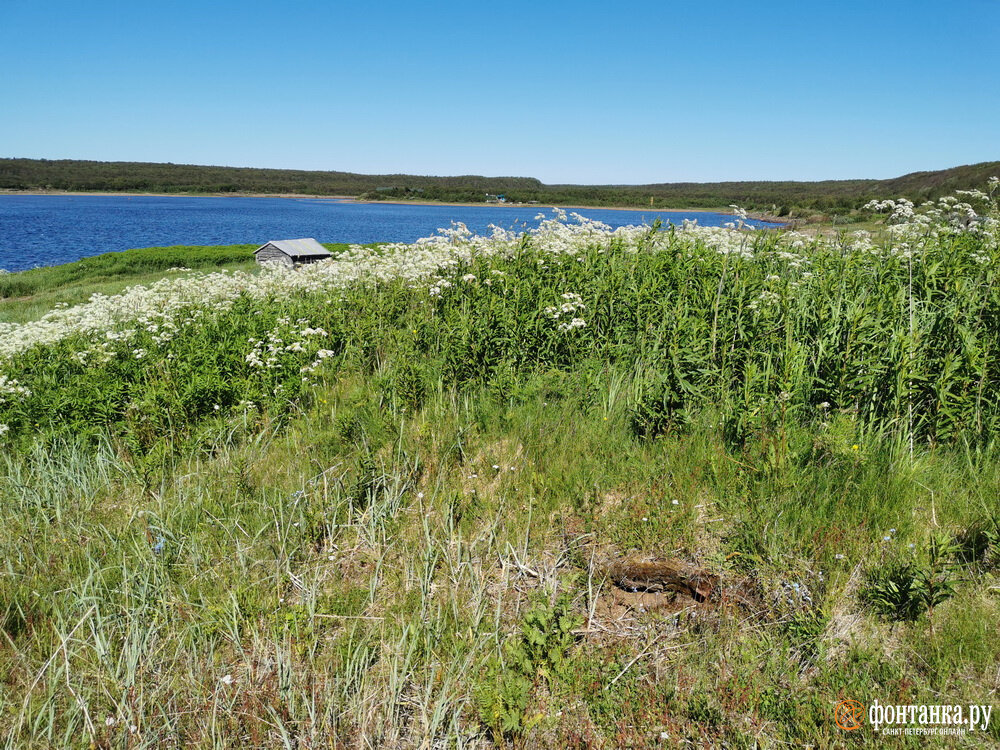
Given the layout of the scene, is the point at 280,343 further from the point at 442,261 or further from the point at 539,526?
the point at 539,526

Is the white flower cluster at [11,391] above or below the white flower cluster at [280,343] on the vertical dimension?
below

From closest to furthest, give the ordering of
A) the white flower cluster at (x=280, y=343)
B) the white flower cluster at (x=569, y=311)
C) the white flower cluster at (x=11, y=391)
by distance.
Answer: the white flower cluster at (x=569, y=311)
the white flower cluster at (x=280, y=343)
the white flower cluster at (x=11, y=391)

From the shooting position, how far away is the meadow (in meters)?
2.42

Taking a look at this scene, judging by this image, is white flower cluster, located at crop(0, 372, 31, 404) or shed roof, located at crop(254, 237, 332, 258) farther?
shed roof, located at crop(254, 237, 332, 258)

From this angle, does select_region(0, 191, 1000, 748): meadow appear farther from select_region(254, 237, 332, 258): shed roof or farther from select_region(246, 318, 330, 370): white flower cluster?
select_region(254, 237, 332, 258): shed roof

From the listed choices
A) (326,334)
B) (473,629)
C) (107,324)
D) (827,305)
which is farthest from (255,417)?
(107,324)

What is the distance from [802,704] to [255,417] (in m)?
4.95

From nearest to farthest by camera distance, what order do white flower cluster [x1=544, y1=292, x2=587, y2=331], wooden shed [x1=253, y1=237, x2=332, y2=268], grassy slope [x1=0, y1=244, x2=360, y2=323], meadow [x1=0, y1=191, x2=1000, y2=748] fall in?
meadow [x1=0, y1=191, x2=1000, y2=748] → white flower cluster [x1=544, y1=292, x2=587, y2=331] → grassy slope [x1=0, y1=244, x2=360, y2=323] → wooden shed [x1=253, y1=237, x2=332, y2=268]

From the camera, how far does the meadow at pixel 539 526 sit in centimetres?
242

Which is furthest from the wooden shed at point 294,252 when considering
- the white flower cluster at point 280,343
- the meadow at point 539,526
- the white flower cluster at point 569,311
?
the white flower cluster at point 569,311

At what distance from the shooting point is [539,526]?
3523 millimetres

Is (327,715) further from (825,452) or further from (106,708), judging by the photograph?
(825,452)

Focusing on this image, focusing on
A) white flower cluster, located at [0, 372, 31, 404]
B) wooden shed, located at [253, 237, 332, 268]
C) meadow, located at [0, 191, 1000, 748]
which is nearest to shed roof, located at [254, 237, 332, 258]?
wooden shed, located at [253, 237, 332, 268]

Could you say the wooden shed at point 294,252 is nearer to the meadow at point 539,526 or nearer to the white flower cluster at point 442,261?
the white flower cluster at point 442,261
